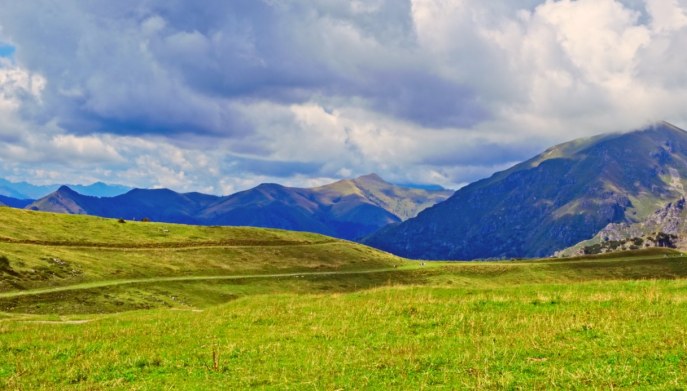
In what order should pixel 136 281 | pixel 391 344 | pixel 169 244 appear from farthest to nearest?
pixel 169 244 < pixel 136 281 < pixel 391 344

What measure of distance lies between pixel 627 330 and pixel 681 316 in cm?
406

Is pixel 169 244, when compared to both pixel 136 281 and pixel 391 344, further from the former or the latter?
pixel 391 344

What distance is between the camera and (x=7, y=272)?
7875 centimetres

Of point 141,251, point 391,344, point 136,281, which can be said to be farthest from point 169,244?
point 391,344

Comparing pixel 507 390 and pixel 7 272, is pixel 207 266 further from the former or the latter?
pixel 507 390

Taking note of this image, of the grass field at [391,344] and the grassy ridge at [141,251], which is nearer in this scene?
the grass field at [391,344]

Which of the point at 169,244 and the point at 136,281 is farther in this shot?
the point at 169,244

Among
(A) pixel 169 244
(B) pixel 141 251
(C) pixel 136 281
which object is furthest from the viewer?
(A) pixel 169 244

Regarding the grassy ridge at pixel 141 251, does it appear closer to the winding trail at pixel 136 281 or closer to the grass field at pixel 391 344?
the winding trail at pixel 136 281

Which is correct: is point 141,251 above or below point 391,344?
above

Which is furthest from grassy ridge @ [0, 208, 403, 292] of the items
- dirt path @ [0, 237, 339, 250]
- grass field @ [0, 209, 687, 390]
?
grass field @ [0, 209, 687, 390]

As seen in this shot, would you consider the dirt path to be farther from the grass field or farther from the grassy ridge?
the grass field

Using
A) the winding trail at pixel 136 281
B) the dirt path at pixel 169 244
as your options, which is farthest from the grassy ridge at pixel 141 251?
the winding trail at pixel 136 281

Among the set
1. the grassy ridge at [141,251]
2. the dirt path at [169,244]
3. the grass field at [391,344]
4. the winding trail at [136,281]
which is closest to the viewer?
the grass field at [391,344]
